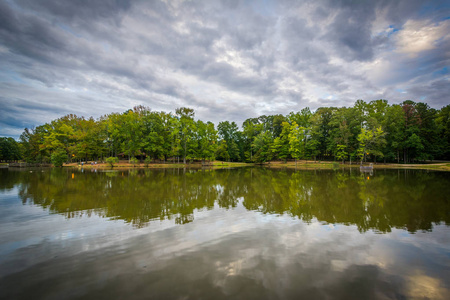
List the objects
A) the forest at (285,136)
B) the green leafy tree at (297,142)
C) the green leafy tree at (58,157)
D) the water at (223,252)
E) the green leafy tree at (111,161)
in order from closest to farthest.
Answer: the water at (223,252), the green leafy tree at (111,161), the green leafy tree at (58,157), the forest at (285,136), the green leafy tree at (297,142)

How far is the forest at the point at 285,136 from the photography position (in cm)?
4900

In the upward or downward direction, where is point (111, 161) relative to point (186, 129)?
downward

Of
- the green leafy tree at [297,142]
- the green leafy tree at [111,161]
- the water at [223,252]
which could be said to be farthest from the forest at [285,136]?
the water at [223,252]

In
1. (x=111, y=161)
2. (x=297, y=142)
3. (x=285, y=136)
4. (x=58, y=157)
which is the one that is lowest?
(x=111, y=161)

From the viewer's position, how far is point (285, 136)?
189 ft

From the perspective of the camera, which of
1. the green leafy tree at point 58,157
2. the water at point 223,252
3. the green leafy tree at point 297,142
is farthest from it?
the green leafy tree at point 297,142

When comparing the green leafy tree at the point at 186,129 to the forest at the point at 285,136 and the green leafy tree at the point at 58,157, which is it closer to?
the forest at the point at 285,136

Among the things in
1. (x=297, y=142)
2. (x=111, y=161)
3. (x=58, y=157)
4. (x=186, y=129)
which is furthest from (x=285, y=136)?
(x=58, y=157)

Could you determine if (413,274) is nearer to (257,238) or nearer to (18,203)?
(257,238)

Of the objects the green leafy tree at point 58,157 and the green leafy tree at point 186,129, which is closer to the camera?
the green leafy tree at point 58,157

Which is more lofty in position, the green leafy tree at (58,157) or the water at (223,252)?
the green leafy tree at (58,157)

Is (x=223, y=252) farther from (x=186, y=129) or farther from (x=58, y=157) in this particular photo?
(x=58, y=157)

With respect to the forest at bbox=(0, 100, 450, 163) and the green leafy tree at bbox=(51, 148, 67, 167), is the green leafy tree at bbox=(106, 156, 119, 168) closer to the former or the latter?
the forest at bbox=(0, 100, 450, 163)

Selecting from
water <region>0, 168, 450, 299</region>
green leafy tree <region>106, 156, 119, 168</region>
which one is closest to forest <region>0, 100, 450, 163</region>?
green leafy tree <region>106, 156, 119, 168</region>
